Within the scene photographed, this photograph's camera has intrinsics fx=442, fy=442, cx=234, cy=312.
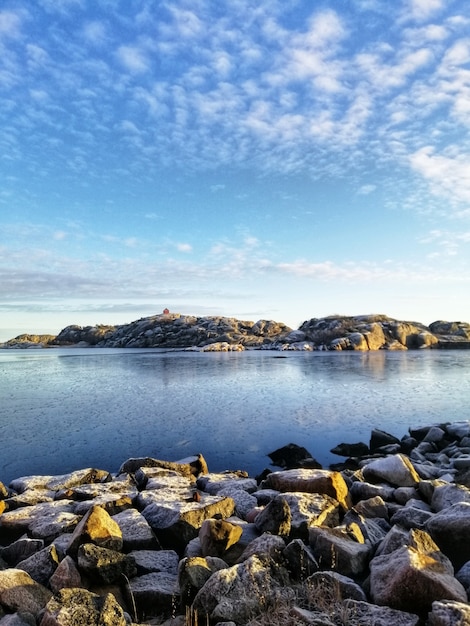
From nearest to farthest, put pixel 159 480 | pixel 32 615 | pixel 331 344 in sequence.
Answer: pixel 32 615 < pixel 159 480 < pixel 331 344

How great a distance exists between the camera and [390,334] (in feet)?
491

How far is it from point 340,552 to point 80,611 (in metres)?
3.82

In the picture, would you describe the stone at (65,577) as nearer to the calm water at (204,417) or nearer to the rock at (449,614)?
the rock at (449,614)

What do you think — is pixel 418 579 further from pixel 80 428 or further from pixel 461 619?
pixel 80 428

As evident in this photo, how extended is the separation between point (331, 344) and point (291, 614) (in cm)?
13323

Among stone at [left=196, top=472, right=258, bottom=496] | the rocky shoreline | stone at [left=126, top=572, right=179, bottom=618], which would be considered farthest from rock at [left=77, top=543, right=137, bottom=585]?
stone at [left=196, top=472, right=258, bottom=496]

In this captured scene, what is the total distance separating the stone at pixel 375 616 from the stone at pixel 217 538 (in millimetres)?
2539

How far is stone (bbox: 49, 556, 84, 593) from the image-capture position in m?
6.50

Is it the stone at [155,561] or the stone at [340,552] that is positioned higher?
the stone at [340,552]

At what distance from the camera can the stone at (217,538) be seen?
24.6 feet

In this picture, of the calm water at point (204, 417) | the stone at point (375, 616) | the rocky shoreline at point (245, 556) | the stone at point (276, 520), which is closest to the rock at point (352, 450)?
the calm water at point (204, 417)

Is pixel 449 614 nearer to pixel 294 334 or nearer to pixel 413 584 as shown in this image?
pixel 413 584

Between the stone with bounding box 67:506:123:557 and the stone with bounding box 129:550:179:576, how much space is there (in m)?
0.41

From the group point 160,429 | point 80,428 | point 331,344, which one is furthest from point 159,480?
point 331,344
